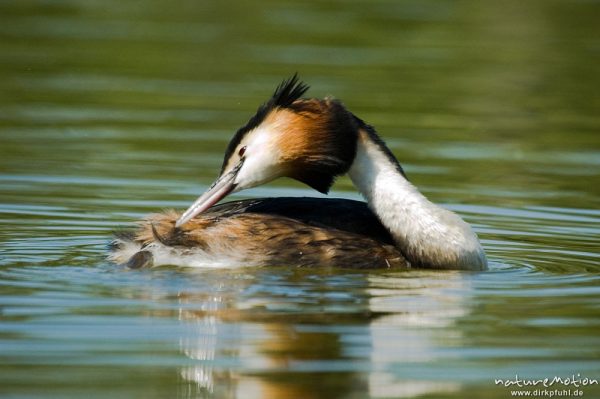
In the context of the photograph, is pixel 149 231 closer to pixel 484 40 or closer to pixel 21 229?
pixel 21 229

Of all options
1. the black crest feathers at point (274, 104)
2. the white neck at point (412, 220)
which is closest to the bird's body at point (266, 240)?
the white neck at point (412, 220)

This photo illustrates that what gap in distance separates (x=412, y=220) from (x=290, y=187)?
356cm

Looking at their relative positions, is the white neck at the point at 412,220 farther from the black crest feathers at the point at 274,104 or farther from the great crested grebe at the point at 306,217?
the black crest feathers at the point at 274,104

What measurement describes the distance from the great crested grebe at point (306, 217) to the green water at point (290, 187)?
17 cm

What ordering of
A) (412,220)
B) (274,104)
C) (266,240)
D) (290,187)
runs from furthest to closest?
(290,187), (412,220), (274,104), (266,240)

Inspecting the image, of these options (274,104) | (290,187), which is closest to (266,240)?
(274,104)

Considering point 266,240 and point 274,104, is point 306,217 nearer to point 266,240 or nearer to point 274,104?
point 266,240

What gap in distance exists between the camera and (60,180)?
42.3 ft

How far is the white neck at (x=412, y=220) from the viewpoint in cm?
992

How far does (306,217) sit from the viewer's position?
9.95m

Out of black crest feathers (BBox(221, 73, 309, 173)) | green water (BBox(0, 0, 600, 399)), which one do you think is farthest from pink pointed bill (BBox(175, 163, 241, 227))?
green water (BBox(0, 0, 600, 399))

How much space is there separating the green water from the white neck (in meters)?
0.17

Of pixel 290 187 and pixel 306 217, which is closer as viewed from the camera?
pixel 306 217

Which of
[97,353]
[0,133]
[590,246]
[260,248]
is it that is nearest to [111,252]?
[260,248]
